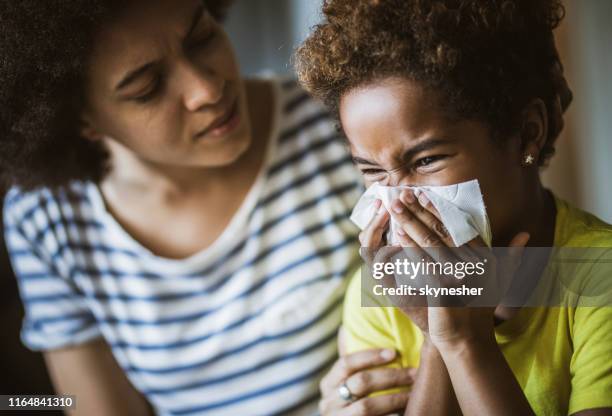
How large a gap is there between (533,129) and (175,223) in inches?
31.0

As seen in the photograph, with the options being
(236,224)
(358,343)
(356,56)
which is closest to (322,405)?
(358,343)

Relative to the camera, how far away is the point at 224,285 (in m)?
1.32

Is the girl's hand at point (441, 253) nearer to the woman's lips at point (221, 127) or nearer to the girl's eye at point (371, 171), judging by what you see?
the girl's eye at point (371, 171)

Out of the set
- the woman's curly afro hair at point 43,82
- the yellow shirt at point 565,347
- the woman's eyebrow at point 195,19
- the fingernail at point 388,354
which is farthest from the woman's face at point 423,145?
the woman's curly afro hair at point 43,82

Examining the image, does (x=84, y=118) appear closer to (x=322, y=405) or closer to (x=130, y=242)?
(x=130, y=242)

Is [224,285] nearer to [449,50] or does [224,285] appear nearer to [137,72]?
[137,72]

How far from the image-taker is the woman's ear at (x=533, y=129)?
85 cm

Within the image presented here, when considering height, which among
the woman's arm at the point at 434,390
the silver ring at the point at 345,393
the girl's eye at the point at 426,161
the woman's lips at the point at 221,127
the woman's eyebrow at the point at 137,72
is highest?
the woman's eyebrow at the point at 137,72

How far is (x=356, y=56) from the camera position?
32.8 inches

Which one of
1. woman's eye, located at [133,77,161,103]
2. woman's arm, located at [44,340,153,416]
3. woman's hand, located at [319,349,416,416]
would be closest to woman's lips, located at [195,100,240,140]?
woman's eye, located at [133,77,161,103]

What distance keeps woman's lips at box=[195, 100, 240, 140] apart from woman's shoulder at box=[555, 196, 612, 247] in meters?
0.58

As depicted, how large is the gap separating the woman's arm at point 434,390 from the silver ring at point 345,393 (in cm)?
18

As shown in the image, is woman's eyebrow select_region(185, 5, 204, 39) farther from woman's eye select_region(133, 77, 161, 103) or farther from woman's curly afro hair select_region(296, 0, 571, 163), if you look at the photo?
woman's curly afro hair select_region(296, 0, 571, 163)

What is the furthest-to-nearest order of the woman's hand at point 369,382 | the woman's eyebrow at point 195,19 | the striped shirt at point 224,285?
the striped shirt at point 224,285
the woman's eyebrow at point 195,19
the woman's hand at point 369,382
